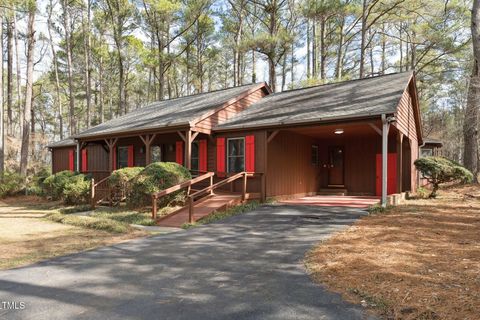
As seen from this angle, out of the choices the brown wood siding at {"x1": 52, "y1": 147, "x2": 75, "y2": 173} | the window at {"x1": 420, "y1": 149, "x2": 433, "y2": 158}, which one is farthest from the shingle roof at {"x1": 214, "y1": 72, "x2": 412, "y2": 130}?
the brown wood siding at {"x1": 52, "y1": 147, "x2": 75, "y2": 173}

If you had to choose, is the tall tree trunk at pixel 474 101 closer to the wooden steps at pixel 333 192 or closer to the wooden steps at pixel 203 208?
the wooden steps at pixel 333 192

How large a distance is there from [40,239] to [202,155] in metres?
6.78

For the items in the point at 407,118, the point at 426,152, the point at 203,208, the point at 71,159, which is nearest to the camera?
the point at 203,208

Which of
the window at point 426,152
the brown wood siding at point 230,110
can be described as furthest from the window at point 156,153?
the window at point 426,152

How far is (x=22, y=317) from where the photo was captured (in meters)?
3.08

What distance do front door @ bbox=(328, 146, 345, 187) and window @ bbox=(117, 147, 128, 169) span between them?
9719mm

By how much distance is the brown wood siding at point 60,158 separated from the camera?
20.2 m

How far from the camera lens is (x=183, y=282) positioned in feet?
13.2

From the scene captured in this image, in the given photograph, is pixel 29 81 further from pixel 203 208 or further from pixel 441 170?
pixel 441 170

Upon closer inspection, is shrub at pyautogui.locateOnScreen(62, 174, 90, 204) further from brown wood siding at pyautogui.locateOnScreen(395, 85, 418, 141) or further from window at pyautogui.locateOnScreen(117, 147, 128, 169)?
brown wood siding at pyautogui.locateOnScreen(395, 85, 418, 141)

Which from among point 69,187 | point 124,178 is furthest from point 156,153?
point 124,178

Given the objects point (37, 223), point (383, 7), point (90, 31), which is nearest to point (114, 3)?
point (90, 31)

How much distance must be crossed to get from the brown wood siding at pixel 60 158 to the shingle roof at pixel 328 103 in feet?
42.3

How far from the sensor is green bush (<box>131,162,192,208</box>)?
948 centimetres
